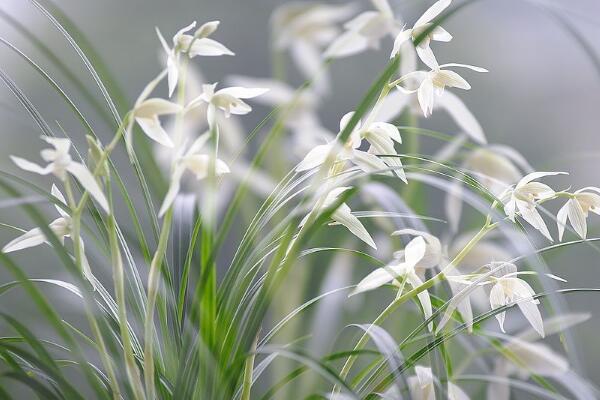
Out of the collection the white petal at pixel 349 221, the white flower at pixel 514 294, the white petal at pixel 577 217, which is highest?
the white petal at pixel 577 217

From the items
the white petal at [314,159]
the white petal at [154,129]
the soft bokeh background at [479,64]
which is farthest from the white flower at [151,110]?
the soft bokeh background at [479,64]

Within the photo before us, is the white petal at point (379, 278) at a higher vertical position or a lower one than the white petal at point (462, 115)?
lower

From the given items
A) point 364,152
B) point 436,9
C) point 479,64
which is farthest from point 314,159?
point 479,64

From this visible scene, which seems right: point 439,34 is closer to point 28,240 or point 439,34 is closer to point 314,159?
point 314,159

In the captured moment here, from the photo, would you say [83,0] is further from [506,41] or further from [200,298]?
[200,298]

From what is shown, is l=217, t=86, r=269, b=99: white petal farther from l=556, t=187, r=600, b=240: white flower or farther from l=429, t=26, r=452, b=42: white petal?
l=556, t=187, r=600, b=240: white flower

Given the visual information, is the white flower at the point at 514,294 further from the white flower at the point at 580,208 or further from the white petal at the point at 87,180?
the white petal at the point at 87,180
